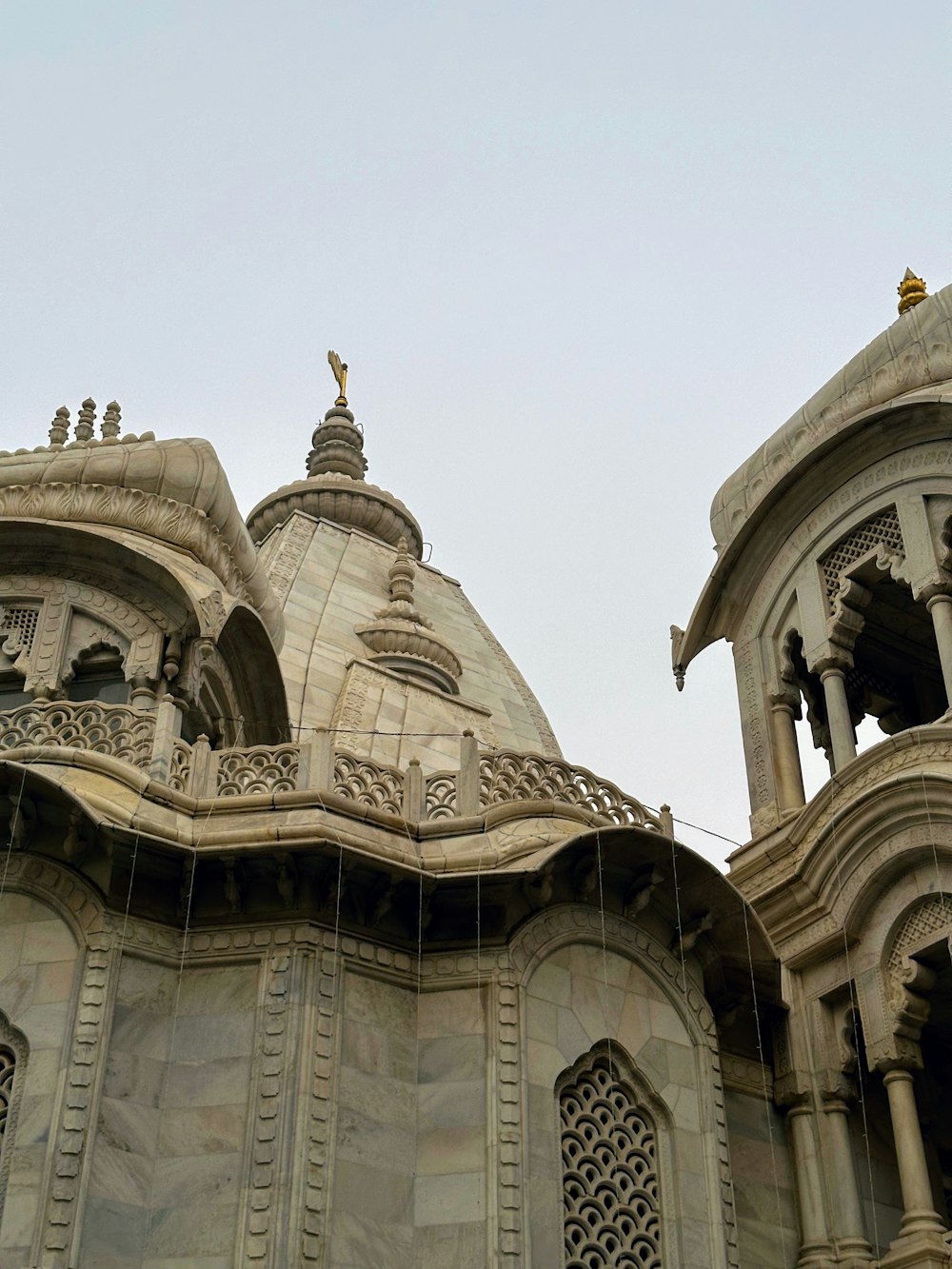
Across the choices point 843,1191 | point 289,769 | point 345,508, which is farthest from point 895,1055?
point 345,508

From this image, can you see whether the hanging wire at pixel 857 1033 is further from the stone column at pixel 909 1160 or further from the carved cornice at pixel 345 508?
the carved cornice at pixel 345 508

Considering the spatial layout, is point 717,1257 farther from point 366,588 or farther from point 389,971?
point 366,588

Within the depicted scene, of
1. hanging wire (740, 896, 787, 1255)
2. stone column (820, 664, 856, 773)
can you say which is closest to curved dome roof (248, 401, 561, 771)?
stone column (820, 664, 856, 773)

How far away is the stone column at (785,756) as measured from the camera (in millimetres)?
20797

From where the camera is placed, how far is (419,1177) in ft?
49.0

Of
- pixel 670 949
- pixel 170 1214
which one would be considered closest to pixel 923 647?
pixel 670 949

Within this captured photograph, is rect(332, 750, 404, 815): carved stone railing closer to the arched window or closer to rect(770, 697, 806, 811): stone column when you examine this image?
the arched window

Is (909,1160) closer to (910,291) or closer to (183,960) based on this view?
(183,960)

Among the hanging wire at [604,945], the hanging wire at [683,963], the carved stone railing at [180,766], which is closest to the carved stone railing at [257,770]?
the carved stone railing at [180,766]

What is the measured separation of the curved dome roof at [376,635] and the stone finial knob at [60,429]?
520cm

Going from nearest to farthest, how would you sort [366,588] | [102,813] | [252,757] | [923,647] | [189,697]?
[102,813] → [252,757] → [189,697] → [923,647] → [366,588]

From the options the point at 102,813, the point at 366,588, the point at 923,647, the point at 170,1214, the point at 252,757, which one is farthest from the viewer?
the point at 366,588

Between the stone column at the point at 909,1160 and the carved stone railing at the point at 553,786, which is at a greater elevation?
the carved stone railing at the point at 553,786

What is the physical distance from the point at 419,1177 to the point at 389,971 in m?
1.78
